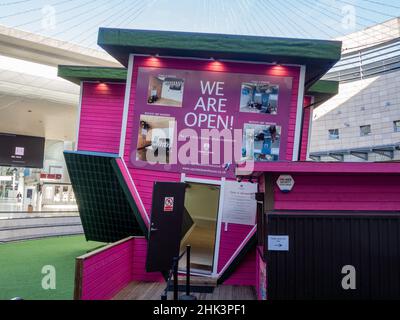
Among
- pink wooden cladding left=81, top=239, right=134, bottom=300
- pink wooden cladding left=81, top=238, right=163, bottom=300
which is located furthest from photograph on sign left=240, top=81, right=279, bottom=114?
pink wooden cladding left=81, top=239, right=134, bottom=300

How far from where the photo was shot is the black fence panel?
493 cm

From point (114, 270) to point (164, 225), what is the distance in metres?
1.27

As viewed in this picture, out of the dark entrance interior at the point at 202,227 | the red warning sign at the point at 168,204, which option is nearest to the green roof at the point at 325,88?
the dark entrance interior at the point at 202,227

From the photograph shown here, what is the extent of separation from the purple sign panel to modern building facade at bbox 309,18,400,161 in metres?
17.1

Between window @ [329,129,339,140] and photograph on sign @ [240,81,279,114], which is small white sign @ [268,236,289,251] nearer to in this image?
photograph on sign @ [240,81,279,114]

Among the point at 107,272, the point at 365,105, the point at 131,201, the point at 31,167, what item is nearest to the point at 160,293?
the point at 107,272

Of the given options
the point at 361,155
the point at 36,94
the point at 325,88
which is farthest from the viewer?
the point at 361,155

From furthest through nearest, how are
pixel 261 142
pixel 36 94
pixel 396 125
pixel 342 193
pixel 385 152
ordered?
pixel 396 125, pixel 385 152, pixel 36 94, pixel 261 142, pixel 342 193

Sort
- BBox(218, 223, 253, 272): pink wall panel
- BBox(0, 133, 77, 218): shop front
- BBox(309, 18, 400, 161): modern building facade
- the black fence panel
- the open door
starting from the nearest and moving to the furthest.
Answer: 1. the black fence panel
2. the open door
3. BBox(218, 223, 253, 272): pink wall panel
4. BBox(0, 133, 77, 218): shop front
5. BBox(309, 18, 400, 161): modern building facade

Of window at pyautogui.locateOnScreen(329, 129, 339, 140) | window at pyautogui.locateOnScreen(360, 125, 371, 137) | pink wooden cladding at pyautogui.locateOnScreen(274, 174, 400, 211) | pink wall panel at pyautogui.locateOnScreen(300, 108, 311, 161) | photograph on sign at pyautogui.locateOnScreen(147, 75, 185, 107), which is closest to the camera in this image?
pink wooden cladding at pyautogui.locateOnScreen(274, 174, 400, 211)

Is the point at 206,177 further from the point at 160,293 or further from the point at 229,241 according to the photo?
the point at 160,293

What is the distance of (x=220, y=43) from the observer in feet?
25.0

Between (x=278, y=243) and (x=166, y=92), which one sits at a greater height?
(x=166, y=92)
